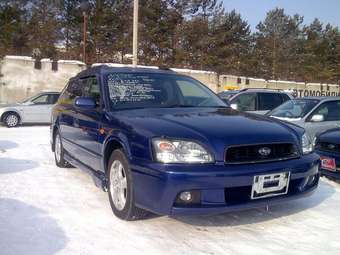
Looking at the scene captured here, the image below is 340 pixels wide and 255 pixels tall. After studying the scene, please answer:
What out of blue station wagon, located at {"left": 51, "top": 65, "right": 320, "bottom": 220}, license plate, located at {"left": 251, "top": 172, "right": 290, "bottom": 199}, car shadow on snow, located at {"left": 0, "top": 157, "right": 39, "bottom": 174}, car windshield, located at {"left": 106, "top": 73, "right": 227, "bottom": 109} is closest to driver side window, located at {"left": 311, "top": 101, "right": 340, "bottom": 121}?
car windshield, located at {"left": 106, "top": 73, "right": 227, "bottom": 109}

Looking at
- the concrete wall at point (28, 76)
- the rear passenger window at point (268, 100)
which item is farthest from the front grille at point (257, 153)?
the concrete wall at point (28, 76)

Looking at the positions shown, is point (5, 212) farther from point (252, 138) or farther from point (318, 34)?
point (318, 34)

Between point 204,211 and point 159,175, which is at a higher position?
point 159,175

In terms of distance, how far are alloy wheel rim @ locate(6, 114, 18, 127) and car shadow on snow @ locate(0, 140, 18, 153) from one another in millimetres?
4979

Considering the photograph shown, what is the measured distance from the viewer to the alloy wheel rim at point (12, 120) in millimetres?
14945

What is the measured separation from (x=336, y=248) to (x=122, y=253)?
74.7 inches

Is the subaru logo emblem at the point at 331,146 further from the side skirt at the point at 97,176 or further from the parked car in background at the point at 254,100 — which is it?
the parked car in background at the point at 254,100

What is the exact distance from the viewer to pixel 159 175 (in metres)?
3.68

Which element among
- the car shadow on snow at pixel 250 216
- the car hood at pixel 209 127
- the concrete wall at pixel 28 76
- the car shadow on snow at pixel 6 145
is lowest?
the car shadow on snow at pixel 250 216

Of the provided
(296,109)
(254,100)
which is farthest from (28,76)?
(296,109)

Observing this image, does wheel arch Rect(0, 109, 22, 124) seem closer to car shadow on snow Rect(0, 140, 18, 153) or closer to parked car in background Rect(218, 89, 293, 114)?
car shadow on snow Rect(0, 140, 18, 153)

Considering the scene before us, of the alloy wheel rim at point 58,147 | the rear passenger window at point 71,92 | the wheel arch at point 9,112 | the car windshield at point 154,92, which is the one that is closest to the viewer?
the car windshield at point 154,92

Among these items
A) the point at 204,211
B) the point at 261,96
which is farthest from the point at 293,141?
the point at 261,96

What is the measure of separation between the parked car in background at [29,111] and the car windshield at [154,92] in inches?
426
